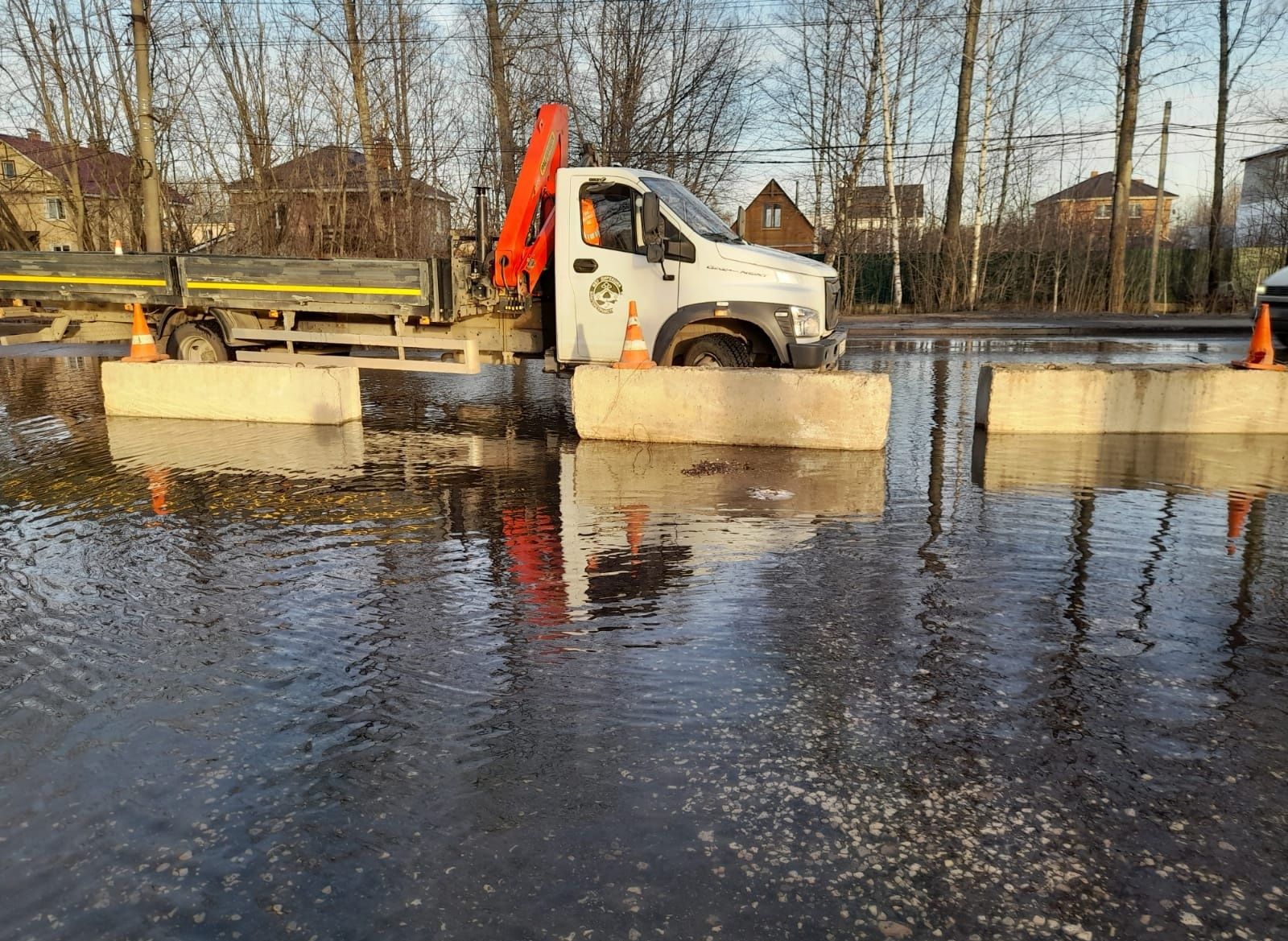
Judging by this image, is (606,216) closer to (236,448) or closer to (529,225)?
(529,225)

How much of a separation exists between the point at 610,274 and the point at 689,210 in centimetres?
111

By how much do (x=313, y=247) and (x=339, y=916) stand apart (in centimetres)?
2508

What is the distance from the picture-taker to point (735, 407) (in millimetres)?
8461

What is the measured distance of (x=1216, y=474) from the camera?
7410 mm

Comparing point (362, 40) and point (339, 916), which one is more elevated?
point (362, 40)

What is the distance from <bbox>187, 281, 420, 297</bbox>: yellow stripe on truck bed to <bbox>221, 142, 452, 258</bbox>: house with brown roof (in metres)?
14.2

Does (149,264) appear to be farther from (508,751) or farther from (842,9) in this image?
(842,9)

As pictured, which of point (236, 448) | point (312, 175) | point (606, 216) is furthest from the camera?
point (312, 175)

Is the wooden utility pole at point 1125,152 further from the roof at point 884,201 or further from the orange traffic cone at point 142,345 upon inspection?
the orange traffic cone at point 142,345

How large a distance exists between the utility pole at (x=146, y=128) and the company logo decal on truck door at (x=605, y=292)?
13.8 metres

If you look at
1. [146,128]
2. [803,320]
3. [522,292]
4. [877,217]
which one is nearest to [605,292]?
[522,292]

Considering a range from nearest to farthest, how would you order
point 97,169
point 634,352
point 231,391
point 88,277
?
1. point 634,352
2. point 231,391
3. point 88,277
4. point 97,169

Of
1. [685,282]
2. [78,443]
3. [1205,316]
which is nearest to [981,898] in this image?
[685,282]

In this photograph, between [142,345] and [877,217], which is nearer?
[142,345]
